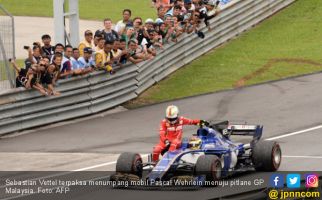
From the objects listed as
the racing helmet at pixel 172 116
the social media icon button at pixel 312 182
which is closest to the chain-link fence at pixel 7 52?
the racing helmet at pixel 172 116

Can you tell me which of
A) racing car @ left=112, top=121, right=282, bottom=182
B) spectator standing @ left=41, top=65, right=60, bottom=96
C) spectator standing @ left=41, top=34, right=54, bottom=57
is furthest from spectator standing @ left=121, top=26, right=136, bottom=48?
racing car @ left=112, top=121, right=282, bottom=182

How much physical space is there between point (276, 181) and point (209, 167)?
1.13 m

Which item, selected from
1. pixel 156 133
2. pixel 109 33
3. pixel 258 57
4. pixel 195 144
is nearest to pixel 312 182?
pixel 195 144

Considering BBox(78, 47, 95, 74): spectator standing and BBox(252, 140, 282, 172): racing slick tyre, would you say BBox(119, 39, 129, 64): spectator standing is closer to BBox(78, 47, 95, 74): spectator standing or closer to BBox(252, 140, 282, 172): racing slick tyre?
BBox(78, 47, 95, 74): spectator standing

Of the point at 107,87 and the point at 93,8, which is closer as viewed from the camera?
the point at 107,87

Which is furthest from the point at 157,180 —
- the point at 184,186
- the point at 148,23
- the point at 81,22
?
the point at 81,22

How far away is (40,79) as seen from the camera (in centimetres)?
2211

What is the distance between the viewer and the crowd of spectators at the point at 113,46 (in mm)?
21781

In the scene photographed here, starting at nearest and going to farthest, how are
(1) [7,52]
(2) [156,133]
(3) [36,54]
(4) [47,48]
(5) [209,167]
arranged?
(5) [209,167] < (3) [36,54] < (2) [156,133] < (1) [7,52] < (4) [47,48]

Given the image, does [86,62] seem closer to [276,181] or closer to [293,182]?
[276,181]

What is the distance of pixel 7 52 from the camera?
2200cm

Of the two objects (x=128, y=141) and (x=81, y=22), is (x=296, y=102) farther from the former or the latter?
(x=81, y=22)

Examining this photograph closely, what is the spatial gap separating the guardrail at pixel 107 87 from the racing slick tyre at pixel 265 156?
6841mm

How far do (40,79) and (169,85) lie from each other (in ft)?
18.5
